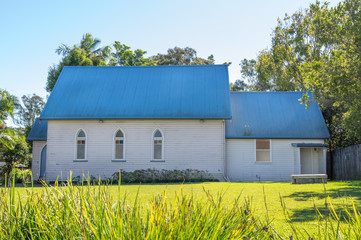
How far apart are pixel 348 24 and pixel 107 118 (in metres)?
15.6

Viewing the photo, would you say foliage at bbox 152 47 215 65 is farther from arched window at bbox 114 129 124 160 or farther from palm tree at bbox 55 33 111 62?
arched window at bbox 114 129 124 160

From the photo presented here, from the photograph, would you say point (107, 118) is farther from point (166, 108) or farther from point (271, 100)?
point (271, 100)

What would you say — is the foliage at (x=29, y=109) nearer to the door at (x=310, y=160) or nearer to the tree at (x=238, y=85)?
the tree at (x=238, y=85)

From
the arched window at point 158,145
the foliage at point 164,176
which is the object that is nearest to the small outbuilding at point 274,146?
the foliage at point 164,176

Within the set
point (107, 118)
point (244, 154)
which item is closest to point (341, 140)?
point (244, 154)

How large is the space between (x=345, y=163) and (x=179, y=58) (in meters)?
35.1

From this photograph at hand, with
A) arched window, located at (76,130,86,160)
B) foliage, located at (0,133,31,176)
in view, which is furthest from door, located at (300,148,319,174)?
foliage, located at (0,133,31,176)

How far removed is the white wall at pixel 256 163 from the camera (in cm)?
2706

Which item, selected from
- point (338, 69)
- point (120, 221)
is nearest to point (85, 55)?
point (338, 69)

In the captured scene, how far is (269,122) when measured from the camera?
28.3m

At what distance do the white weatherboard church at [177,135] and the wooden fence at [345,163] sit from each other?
1037 mm

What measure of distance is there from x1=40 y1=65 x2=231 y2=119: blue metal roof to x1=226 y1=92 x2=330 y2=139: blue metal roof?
214 cm

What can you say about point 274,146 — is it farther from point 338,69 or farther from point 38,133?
point 38,133

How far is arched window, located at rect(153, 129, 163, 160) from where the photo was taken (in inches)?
1059
